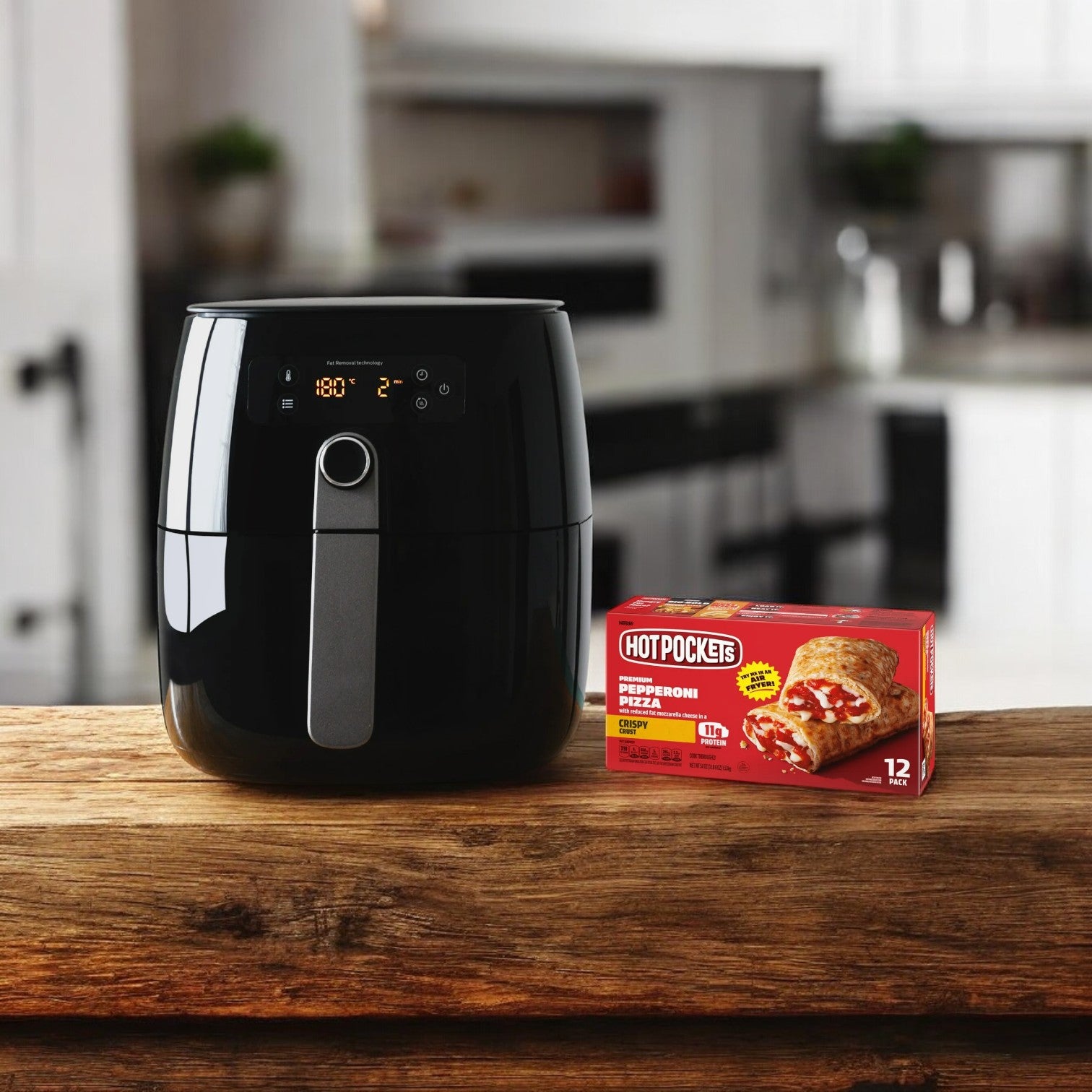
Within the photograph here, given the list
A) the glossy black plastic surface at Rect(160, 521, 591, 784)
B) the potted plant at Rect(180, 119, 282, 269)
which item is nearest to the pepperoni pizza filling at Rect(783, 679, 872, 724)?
the glossy black plastic surface at Rect(160, 521, 591, 784)

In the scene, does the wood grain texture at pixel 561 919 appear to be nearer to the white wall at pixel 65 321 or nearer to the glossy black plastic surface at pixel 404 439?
the glossy black plastic surface at pixel 404 439

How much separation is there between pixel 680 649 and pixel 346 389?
18 centimetres

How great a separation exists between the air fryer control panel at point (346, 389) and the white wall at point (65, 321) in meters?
2.27

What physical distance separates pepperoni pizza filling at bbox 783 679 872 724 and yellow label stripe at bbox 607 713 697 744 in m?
0.05

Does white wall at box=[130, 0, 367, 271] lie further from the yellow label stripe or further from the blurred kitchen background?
the yellow label stripe

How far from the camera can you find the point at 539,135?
3.21m

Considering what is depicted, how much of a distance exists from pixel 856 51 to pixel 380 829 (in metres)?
3.42

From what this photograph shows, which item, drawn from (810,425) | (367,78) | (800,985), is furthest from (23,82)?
(800,985)

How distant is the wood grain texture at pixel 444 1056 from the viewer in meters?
0.62

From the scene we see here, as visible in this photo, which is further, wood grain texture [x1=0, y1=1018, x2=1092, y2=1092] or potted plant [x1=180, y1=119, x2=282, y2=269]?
potted plant [x1=180, y1=119, x2=282, y2=269]

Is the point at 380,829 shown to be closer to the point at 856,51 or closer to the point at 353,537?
the point at 353,537

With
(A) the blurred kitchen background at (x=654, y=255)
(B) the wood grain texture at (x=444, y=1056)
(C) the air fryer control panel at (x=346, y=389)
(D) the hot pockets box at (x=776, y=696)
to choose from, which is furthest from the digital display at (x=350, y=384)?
(A) the blurred kitchen background at (x=654, y=255)

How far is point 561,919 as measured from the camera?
610 millimetres

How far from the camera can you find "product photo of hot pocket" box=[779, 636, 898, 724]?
2.03 ft
